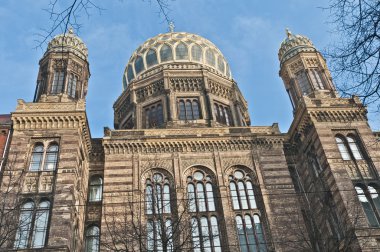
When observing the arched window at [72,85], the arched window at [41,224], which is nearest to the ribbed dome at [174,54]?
the arched window at [72,85]

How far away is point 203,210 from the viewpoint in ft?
71.5

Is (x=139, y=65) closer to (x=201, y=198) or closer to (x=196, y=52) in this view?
(x=196, y=52)

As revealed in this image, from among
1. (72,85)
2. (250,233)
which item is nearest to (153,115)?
(72,85)

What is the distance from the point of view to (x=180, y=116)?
29750mm

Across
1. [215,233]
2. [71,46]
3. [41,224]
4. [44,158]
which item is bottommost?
[215,233]

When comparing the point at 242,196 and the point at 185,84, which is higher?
the point at 185,84

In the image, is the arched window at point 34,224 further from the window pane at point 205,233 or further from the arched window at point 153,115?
the arched window at point 153,115

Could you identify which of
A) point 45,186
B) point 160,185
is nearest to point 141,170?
point 160,185

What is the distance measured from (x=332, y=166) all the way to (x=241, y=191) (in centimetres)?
498

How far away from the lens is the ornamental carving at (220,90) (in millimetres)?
32031

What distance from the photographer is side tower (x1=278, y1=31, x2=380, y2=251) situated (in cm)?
1947

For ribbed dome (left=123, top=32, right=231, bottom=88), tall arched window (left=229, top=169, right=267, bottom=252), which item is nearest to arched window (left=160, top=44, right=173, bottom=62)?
ribbed dome (left=123, top=32, right=231, bottom=88)

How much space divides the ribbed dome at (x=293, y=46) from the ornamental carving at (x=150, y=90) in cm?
921

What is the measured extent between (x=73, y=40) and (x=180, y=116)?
9077 millimetres
